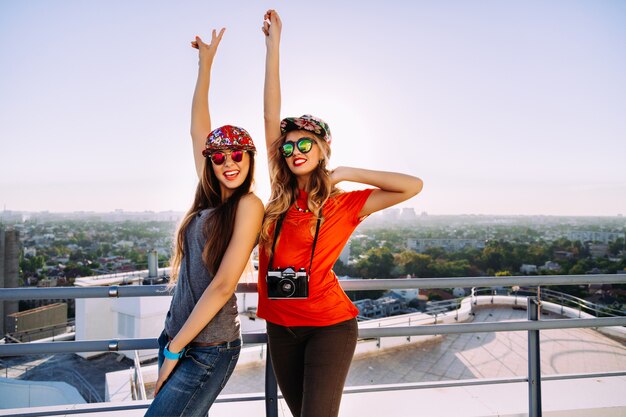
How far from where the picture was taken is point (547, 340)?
505 inches

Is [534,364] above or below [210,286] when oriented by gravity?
below

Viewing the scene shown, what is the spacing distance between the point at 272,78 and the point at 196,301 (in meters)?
1.44

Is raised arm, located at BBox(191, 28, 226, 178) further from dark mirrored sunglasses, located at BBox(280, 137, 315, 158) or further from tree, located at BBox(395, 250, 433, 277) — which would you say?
tree, located at BBox(395, 250, 433, 277)

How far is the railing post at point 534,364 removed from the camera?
8.02 feet

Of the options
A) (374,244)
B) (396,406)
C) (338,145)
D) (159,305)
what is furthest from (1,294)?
(374,244)

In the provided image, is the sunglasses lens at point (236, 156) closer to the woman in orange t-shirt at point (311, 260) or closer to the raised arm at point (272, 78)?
the woman in orange t-shirt at point (311, 260)

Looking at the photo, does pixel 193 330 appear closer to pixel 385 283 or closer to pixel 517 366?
pixel 385 283

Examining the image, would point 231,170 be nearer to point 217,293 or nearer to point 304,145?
point 304,145

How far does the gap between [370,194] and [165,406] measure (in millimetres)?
1233

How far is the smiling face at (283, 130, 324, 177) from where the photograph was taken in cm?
194

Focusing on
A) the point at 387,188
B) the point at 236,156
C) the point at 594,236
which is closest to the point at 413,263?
the point at 594,236

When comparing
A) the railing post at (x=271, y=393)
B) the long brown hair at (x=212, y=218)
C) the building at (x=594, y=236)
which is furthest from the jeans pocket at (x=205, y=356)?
the building at (x=594, y=236)

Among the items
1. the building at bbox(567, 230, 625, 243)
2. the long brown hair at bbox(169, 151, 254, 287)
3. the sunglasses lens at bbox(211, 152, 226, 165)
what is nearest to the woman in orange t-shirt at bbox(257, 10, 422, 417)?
the long brown hair at bbox(169, 151, 254, 287)

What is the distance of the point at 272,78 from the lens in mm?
2453
